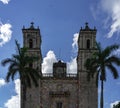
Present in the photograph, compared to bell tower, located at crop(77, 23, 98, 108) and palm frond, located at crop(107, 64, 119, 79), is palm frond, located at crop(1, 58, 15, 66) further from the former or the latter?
bell tower, located at crop(77, 23, 98, 108)

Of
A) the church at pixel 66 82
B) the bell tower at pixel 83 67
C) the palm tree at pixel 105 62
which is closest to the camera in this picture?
the palm tree at pixel 105 62

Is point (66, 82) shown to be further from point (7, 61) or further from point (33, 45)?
point (7, 61)

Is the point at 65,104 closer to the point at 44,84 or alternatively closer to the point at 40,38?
the point at 44,84

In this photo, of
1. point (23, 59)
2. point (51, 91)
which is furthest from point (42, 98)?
point (23, 59)

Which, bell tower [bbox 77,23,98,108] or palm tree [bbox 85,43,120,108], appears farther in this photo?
bell tower [bbox 77,23,98,108]

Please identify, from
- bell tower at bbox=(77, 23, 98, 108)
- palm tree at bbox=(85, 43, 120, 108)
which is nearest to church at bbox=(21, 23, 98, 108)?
bell tower at bbox=(77, 23, 98, 108)

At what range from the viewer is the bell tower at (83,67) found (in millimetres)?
81938

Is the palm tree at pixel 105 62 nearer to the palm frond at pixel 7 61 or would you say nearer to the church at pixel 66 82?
the palm frond at pixel 7 61

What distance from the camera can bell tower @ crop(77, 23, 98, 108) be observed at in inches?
3226

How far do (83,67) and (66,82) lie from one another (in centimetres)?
375

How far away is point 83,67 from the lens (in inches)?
3278

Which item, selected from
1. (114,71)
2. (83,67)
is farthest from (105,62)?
(83,67)

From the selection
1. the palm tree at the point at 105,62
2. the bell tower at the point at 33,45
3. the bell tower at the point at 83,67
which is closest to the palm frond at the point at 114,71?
the palm tree at the point at 105,62

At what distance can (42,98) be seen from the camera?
274 feet
